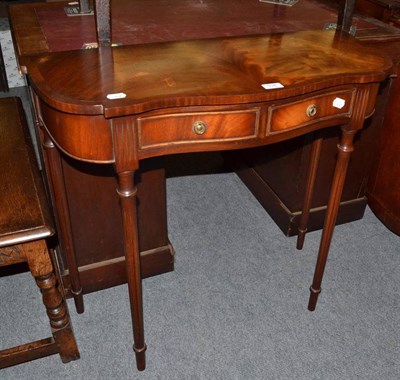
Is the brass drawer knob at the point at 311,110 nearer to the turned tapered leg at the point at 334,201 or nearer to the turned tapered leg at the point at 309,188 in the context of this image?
the turned tapered leg at the point at 334,201

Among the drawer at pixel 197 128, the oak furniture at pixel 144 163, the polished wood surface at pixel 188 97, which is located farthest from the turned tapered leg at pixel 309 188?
the drawer at pixel 197 128

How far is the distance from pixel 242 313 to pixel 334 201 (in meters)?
0.60

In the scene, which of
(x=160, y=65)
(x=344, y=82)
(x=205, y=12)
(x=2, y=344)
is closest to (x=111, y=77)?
(x=160, y=65)

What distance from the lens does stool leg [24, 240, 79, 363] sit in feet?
4.84

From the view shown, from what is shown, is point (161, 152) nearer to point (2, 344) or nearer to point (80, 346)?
point (80, 346)

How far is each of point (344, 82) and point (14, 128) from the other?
46.4 inches

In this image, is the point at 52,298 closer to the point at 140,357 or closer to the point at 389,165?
the point at 140,357

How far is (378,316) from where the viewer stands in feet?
6.69

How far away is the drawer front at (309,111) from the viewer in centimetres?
140

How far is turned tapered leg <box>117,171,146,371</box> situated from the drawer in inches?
4.9

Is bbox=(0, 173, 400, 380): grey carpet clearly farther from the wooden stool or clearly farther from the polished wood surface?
the polished wood surface

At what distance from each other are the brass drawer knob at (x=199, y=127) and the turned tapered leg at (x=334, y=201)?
53 cm

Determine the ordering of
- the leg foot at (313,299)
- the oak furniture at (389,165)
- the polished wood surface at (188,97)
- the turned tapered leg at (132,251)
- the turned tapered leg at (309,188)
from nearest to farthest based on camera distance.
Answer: the polished wood surface at (188,97) → the turned tapered leg at (132,251) → the leg foot at (313,299) → the turned tapered leg at (309,188) → the oak furniture at (389,165)

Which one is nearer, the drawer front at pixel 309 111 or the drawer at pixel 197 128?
the drawer at pixel 197 128
